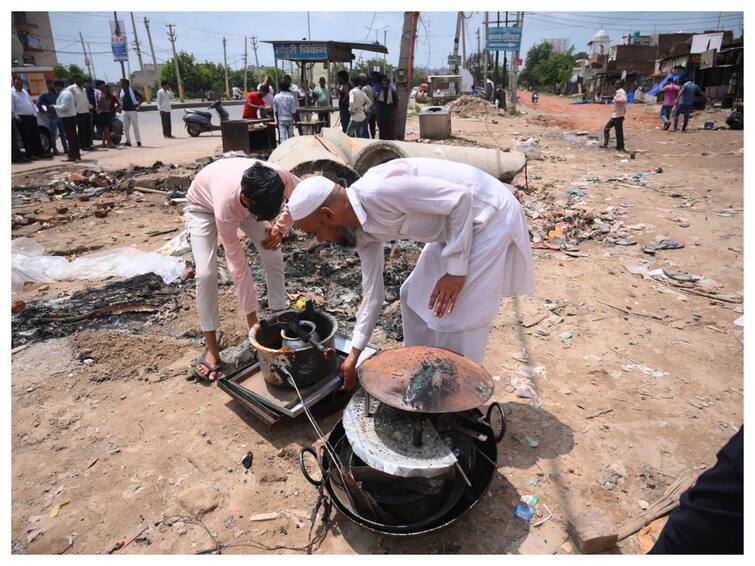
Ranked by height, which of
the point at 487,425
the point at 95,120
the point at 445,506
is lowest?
the point at 445,506

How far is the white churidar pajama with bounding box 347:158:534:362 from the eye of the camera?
2092 mm

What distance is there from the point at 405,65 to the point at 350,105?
3236 mm

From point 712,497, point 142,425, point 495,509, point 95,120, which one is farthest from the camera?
point 95,120

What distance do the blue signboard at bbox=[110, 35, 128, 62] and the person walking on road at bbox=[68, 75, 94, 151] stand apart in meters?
9.55

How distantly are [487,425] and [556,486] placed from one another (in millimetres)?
554

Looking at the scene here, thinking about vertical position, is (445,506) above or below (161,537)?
above

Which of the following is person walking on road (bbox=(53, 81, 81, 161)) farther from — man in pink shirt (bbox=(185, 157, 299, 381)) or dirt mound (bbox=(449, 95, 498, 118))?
dirt mound (bbox=(449, 95, 498, 118))

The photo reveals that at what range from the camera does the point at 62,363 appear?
356cm

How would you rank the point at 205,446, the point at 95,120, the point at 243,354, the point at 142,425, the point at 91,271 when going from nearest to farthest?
the point at 205,446 < the point at 142,425 < the point at 243,354 < the point at 91,271 < the point at 95,120

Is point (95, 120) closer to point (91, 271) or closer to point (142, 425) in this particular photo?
point (91, 271)

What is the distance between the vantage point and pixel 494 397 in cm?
315

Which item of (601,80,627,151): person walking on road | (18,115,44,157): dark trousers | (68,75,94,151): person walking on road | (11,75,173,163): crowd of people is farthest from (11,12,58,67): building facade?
(601,80,627,151): person walking on road

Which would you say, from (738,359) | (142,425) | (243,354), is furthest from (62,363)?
(738,359)

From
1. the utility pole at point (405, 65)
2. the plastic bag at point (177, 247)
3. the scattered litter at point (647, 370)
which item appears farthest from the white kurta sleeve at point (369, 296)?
the utility pole at point (405, 65)
